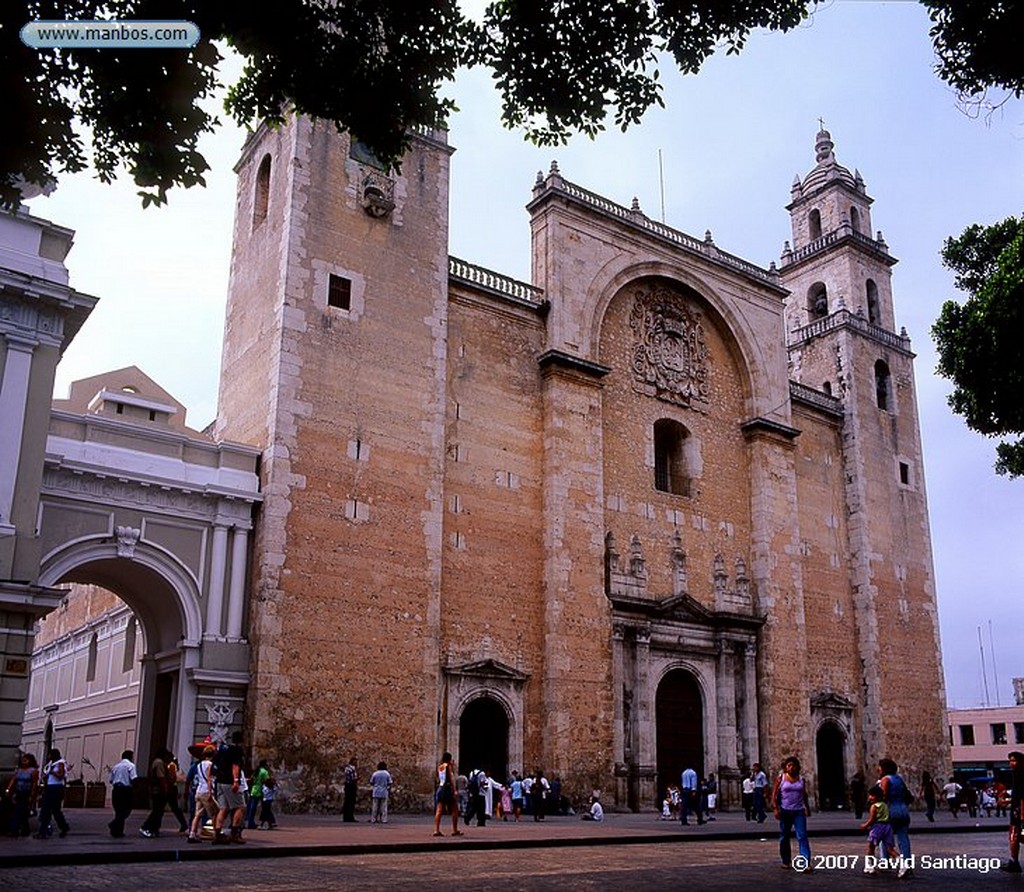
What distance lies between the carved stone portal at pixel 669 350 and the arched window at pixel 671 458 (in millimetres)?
858

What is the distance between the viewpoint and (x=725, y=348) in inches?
1325

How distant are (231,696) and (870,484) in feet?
79.4

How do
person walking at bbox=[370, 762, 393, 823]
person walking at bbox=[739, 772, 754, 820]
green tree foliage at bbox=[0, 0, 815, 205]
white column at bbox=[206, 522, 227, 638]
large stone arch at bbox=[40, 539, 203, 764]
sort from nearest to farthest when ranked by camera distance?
green tree foliage at bbox=[0, 0, 815, 205], person walking at bbox=[370, 762, 393, 823], large stone arch at bbox=[40, 539, 203, 764], white column at bbox=[206, 522, 227, 638], person walking at bbox=[739, 772, 754, 820]

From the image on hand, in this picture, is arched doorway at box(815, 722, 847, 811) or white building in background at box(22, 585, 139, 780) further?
arched doorway at box(815, 722, 847, 811)

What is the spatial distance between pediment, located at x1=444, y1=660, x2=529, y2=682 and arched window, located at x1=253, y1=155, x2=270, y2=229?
12.7 metres

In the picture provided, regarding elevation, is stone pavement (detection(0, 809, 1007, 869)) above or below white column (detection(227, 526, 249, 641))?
below

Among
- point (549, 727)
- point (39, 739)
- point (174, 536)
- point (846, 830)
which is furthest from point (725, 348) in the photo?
point (39, 739)

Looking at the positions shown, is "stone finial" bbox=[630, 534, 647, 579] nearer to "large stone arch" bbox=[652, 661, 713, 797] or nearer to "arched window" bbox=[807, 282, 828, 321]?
"large stone arch" bbox=[652, 661, 713, 797]

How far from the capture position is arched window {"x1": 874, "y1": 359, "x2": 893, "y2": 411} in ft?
126

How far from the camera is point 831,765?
32.9m

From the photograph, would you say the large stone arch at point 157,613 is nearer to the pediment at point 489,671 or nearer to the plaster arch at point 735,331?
the pediment at point 489,671

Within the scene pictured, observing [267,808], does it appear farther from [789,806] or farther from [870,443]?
[870,443]

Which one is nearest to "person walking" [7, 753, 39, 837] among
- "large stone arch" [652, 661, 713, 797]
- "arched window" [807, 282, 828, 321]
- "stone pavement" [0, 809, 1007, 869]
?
"stone pavement" [0, 809, 1007, 869]

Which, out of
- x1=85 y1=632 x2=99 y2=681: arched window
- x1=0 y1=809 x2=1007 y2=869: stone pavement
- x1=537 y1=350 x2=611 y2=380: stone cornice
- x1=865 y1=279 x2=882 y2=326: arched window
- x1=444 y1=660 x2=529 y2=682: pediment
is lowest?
x1=0 y1=809 x2=1007 y2=869: stone pavement
